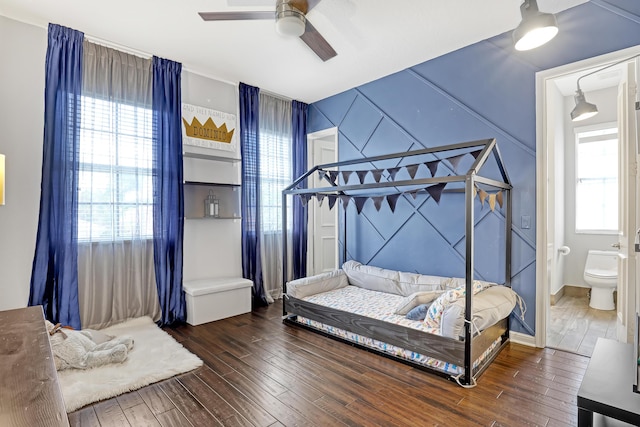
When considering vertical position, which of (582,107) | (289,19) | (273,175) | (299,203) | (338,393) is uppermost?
(289,19)

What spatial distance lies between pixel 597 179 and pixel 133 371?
6060 mm

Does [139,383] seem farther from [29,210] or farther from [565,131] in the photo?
[565,131]

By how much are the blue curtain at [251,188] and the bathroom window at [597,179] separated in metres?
4.56

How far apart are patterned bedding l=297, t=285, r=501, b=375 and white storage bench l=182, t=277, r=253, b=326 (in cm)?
83

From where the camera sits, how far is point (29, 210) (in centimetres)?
286

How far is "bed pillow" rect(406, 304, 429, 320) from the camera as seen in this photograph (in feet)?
8.78

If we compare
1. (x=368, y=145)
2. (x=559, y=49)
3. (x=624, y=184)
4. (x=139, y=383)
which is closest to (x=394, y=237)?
(x=368, y=145)

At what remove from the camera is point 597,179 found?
4645 mm

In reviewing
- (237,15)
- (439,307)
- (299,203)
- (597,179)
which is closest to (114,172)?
(237,15)

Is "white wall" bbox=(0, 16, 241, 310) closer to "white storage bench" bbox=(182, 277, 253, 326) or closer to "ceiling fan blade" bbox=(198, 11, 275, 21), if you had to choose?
"white storage bench" bbox=(182, 277, 253, 326)

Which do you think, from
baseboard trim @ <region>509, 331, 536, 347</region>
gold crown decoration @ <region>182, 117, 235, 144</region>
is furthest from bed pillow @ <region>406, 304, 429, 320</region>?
gold crown decoration @ <region>182, 117, 235, 144</region>

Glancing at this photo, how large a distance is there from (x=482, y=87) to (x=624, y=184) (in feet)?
4.80

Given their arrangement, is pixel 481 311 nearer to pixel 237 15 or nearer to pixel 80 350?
pixel 237 15

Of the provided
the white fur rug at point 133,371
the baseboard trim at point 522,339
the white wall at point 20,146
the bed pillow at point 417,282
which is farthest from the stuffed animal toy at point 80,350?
the baseboard trim at point 522,339
